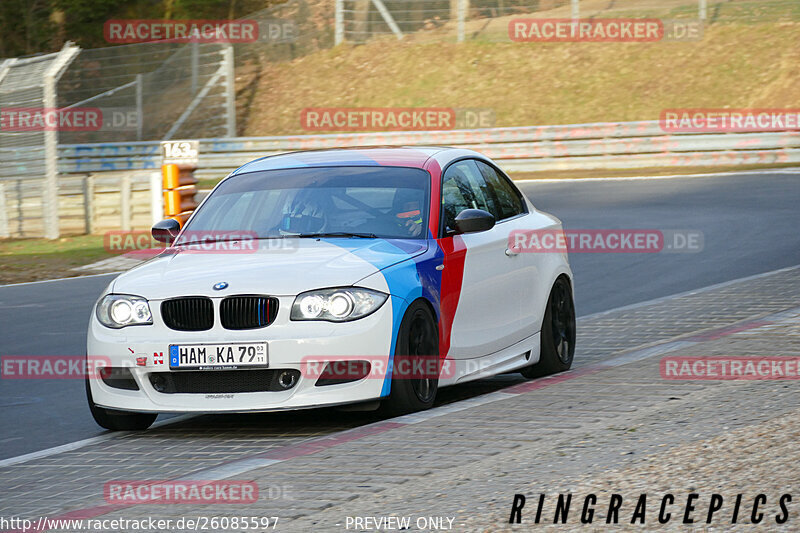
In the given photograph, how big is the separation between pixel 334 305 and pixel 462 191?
6.10ft

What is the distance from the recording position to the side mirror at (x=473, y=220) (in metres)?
8.34

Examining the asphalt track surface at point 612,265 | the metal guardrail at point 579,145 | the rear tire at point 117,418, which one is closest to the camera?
the rear tire at point 117,418

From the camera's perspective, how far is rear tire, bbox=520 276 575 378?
950cm

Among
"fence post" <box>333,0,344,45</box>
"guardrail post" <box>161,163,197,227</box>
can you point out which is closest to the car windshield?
"guardrail post" <box>161,163,197,227</box>

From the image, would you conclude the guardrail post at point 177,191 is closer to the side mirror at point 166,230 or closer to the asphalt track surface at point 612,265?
the asphalt track surface at point 612,265

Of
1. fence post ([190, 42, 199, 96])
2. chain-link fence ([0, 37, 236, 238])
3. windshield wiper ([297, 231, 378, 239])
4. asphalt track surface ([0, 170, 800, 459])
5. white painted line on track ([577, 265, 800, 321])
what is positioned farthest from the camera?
fence post ([190, 42, 199, 96])

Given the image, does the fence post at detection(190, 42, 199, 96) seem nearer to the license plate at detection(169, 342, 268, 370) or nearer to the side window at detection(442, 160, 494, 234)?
the side window at detection(442, 160, 494, 234)

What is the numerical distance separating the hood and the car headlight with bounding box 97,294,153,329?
0.16ft

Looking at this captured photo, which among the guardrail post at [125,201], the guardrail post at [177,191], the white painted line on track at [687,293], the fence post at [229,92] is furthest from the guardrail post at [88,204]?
the fence post at [229,92]

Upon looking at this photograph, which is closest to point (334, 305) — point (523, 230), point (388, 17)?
point (523, 230)

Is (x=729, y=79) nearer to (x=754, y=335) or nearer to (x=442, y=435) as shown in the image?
(x=754, y=335)

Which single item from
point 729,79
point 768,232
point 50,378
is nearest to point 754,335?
point 50,378

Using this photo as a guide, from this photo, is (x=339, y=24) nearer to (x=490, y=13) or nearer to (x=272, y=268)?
(x=490, y=13)

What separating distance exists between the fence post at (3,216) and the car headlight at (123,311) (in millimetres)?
18412
